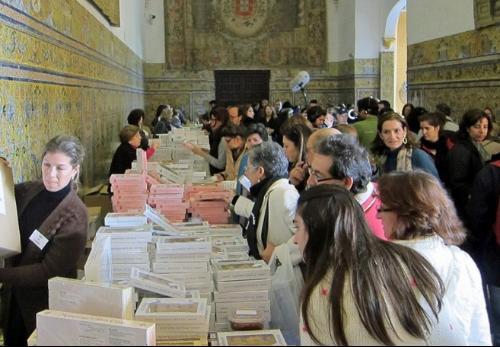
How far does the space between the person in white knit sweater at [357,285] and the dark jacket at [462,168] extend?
4319 mm

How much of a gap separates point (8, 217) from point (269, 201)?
186 cm

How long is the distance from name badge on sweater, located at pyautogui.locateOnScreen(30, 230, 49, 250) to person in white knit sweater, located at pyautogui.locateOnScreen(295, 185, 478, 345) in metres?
1.92

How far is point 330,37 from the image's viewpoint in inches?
1010

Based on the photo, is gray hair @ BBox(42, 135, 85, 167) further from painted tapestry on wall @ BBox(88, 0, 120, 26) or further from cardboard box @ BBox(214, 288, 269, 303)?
painted tapestry on wall @ BBox(88, 0, 120, 26)

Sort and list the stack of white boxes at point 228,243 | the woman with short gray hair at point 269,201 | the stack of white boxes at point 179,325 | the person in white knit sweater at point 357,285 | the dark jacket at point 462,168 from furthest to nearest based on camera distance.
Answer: the dark jacket at point 462,168 → the woman with short gray hair at point 269,201 → the stack of white boxes at point 228,243 → the stack of white boxes at point 179,325 → the person in white knit sweater at point 357,285

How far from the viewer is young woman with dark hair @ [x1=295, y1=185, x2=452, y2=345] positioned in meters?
2.62

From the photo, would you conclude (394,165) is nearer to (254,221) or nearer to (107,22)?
(254,221)

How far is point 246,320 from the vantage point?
3.67 m

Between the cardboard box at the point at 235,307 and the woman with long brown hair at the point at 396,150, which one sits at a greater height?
the woman with long brown hair at the point at 396,150

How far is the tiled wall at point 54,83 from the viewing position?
579 cm

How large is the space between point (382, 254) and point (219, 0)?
2372 cm

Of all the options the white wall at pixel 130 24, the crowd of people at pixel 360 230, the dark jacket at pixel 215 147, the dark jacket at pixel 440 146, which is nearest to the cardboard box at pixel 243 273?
the crowd of people at pixel 360 230

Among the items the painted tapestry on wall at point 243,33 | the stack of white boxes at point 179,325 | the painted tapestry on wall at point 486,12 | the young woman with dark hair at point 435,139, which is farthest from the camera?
the painted tapestry on wall at point 243,33

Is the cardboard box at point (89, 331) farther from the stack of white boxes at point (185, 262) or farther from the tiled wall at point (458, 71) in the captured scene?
the tiled wall at point (458, 71)
